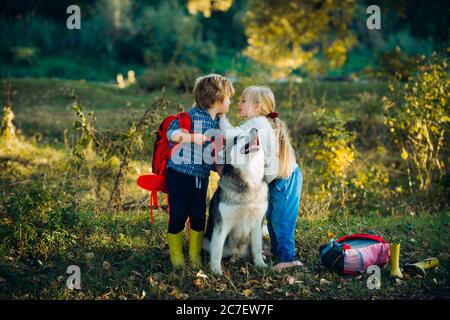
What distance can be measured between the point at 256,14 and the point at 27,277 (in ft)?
28.7

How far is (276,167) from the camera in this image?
14.7 ft

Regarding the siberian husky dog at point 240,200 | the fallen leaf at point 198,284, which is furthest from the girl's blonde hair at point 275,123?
the fallen leaf at point 198,284

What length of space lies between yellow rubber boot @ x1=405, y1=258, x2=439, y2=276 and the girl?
3.03 feet

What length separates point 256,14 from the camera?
11.6 meters

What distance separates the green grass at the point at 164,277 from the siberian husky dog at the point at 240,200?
24 centimetres

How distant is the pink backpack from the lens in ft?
14.2

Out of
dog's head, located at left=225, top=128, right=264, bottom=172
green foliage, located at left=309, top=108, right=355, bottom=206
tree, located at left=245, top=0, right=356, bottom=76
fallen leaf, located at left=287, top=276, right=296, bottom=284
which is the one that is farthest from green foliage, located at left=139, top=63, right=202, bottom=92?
fallen leaf, located at left=287, top=276, right=296, bottom=284

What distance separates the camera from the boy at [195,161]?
4277 millimetres

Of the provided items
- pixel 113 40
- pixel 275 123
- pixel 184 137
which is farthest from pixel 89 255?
pixel 113 40

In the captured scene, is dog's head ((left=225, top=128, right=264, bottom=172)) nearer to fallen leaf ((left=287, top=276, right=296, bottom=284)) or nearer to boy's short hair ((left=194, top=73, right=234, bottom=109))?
boy's short hair ((left=194, top=73, right=234, bottom=109))

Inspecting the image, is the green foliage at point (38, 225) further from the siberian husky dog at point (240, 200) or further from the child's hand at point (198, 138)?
the child's hand at point (198, 138)

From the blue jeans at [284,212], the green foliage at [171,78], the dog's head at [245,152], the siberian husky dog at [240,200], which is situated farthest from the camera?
the green foliage at [171,78]

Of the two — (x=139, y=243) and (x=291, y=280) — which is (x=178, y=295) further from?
(x=139, y=243)
